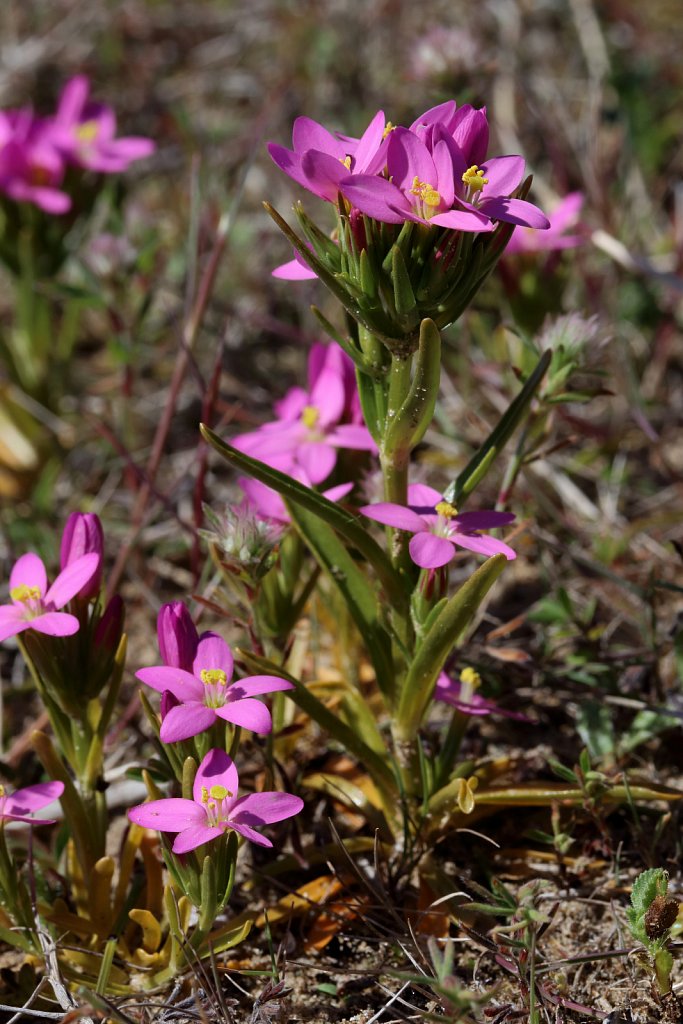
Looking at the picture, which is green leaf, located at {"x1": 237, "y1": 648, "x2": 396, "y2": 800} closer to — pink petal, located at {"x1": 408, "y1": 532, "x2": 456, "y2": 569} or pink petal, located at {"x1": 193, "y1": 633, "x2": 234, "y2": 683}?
pink petal, located at {"x1": 193, "y1": 633, "x2": 234, "y2": 683}

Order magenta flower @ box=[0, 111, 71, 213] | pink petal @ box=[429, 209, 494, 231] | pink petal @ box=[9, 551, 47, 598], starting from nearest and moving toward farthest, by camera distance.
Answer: pink petal @ box=[429, 209, 494, 231] < pink petal @ box=[9, 551, 47, 598] < magenta flower @ box=[0, 111, 71, 213]

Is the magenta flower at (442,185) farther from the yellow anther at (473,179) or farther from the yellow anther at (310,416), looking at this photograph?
the yellow anther at (310,416)

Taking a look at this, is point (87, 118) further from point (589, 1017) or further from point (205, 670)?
point (589, 1017)

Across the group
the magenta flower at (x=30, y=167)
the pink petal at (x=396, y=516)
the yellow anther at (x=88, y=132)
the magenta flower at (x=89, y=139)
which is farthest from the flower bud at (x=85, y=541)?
the yellow anther at (x=88, y=132)

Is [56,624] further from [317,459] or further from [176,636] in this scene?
[317,459]

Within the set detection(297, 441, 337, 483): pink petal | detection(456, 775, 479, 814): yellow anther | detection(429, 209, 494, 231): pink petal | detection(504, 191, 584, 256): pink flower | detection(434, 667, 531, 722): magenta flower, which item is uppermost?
detection(429, 209, 494, 231): pink petal

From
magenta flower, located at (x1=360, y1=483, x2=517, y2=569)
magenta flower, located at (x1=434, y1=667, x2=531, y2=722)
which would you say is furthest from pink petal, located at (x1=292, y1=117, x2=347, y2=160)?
magenta flower, located at (x1=434, y1=667, x2=531, y2=722)
